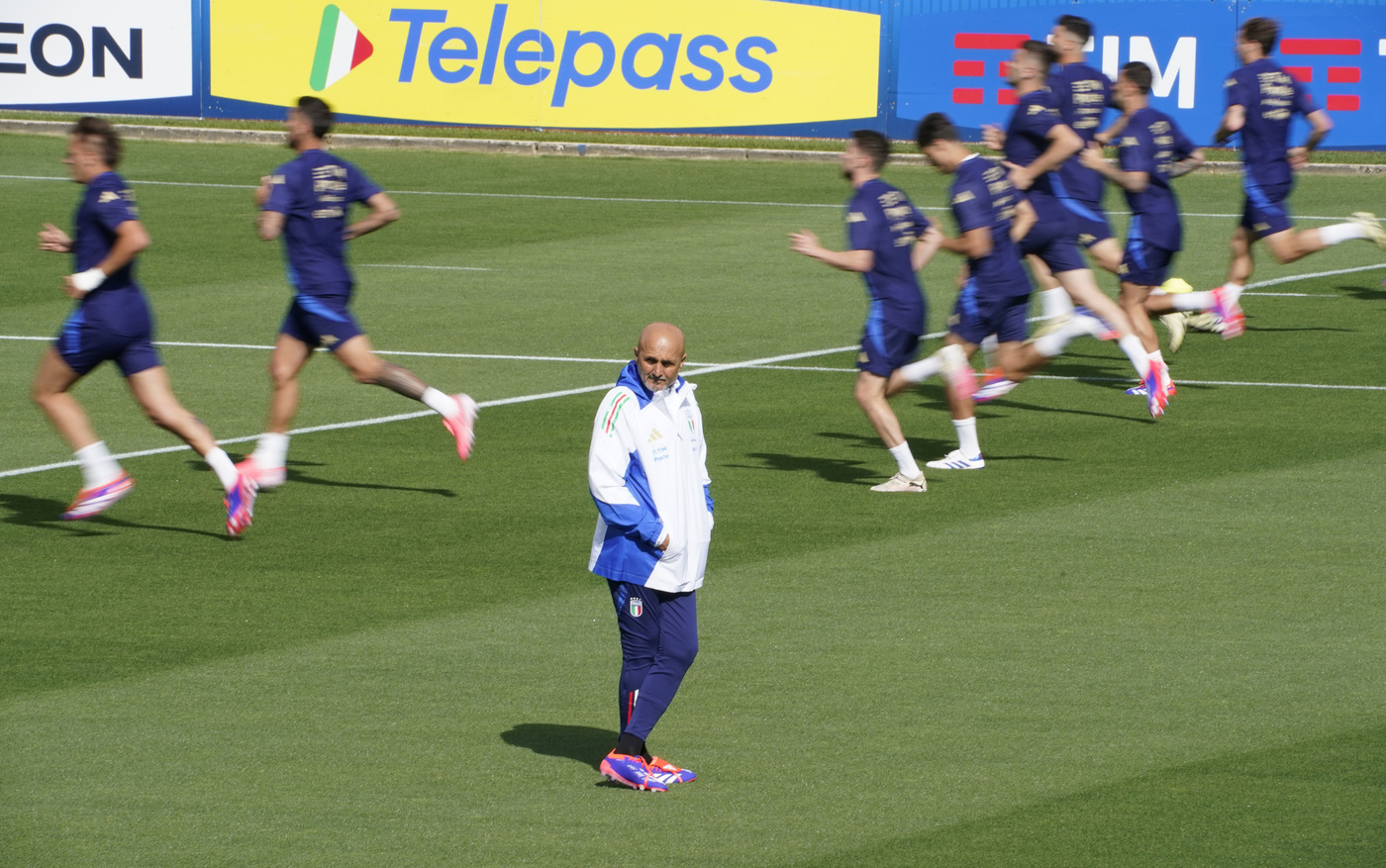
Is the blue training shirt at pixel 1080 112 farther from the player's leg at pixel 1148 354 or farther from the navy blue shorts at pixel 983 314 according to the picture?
the navy blue shorts at pixel 983 314

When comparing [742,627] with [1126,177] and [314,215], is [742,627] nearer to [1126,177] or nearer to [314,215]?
[314,215]

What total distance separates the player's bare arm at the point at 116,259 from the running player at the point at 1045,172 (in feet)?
18.8

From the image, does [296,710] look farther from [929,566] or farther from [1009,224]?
[1009,224]

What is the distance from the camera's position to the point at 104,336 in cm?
992

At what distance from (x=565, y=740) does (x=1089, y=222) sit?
8.38m

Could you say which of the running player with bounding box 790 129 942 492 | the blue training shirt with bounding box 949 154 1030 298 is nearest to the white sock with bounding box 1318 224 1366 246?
the blue training shirt with bounding box 949 154 1030 298

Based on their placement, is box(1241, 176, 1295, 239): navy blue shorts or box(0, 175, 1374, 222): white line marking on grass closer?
box(1241, 176, 1295, 239): navy blue shorts

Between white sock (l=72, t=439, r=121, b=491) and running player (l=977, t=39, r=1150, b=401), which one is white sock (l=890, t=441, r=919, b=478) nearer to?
running player (l=977, t=39, r=1150, b=401)

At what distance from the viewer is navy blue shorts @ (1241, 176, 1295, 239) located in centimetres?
1538

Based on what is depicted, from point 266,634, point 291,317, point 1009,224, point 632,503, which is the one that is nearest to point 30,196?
point 291,317

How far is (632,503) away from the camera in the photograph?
6.24 meters

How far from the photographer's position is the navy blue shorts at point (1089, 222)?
14086 millimetres

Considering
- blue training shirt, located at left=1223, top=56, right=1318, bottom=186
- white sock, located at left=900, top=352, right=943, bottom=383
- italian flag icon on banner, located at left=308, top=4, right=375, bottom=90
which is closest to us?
white sock, located at left=900, top=352, right=943, bottom=383

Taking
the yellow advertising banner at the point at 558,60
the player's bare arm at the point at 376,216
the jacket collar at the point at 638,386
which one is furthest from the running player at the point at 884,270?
the yellow advertising banner at the point at 558,60
